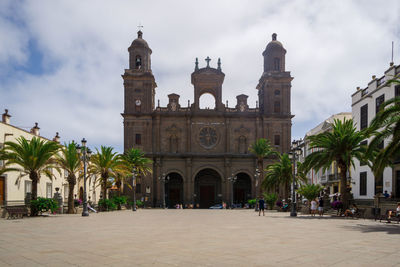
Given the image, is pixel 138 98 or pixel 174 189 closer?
pixel 138 98

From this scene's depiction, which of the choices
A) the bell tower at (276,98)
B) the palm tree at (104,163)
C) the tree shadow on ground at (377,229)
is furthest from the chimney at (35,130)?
the tree shadow on ground at (377,229)

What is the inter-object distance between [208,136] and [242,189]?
10.3 metres

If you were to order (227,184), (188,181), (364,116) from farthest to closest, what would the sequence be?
(188,181)
(227,184)
(364,116)

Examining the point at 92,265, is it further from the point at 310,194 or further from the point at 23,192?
the point at 23,192

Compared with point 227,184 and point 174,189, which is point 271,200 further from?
point 174,189

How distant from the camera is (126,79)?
59938 mm

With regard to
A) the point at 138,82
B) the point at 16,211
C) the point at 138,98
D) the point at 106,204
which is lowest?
the point at 106,204

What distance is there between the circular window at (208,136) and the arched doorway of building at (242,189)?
6.93 metres

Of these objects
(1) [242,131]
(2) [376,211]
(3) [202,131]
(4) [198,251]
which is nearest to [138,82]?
(3) [202,131]

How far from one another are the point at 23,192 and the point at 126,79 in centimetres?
2573

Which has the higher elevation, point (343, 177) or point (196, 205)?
point (343, 177)

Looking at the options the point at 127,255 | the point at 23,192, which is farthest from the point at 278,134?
the point at 127,255

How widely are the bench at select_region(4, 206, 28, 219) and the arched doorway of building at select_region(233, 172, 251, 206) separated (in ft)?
131

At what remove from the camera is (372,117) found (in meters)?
35.8
